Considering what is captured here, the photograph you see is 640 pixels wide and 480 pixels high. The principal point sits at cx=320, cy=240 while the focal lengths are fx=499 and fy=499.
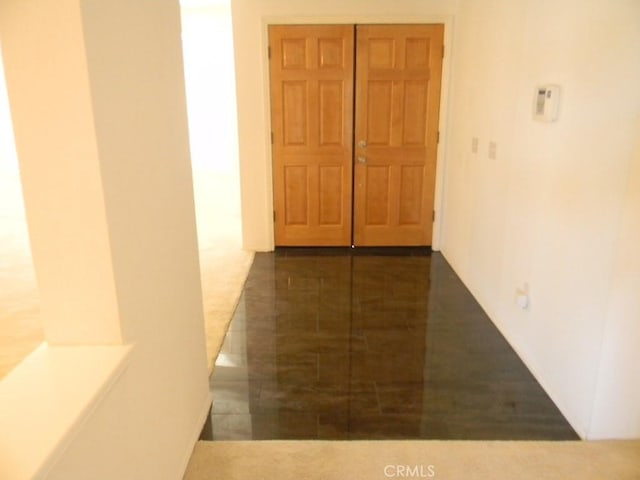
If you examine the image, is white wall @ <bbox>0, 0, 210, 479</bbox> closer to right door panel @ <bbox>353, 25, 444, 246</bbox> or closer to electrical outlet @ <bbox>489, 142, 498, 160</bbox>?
electrical outlet @ <bbox>489, 142, 498, 160</bbox>

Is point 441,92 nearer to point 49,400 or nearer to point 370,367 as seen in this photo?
point 370,367

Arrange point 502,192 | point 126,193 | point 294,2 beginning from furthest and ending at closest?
point 294,2 < point 502,192 < point 126,193

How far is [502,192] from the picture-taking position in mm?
3258

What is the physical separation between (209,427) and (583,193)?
2.01 m

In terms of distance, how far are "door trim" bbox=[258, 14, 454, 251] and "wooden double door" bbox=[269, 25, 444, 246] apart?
4 cm

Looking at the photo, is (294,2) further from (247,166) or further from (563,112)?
(563,112)

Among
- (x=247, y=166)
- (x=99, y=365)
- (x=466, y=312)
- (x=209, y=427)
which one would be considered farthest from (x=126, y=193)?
(x=247, y=166)

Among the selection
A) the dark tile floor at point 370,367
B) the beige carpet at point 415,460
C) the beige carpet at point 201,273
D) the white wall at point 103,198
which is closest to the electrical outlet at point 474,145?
the dark tile floor at point 370,367

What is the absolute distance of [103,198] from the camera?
135cm

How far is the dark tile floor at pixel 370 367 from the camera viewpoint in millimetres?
2338

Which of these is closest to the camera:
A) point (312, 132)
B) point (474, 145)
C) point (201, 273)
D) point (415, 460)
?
point (415, 460)

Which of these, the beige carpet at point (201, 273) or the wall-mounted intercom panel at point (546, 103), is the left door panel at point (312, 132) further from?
the wall-mounted intercom panel at point (546, 103)

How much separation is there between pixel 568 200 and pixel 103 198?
2.05 metres

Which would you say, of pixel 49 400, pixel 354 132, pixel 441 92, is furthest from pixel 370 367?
pixel 441 92
